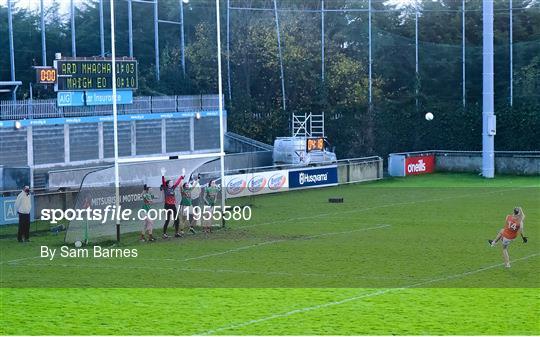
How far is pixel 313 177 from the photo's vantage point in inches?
1989

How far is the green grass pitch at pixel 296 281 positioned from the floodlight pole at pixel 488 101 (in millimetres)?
15678

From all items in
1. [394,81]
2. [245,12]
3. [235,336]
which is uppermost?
[245,12]

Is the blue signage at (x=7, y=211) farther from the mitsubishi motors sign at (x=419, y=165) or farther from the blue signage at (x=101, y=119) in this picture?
the mitsubishi motors sign at (x=419, y=165)

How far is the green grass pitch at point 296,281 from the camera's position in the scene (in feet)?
65.1

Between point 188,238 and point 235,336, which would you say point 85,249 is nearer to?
point 188,238

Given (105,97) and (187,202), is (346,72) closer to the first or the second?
(105,97)

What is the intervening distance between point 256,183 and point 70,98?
10.6 m

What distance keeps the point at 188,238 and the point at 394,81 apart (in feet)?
118

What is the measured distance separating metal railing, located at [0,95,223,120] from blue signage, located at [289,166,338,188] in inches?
443

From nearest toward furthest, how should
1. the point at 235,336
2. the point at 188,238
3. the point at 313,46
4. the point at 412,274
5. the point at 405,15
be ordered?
the point at 235,336, the point at 412,274, the point at 188,238, the point at 313,46, the point at 405,15

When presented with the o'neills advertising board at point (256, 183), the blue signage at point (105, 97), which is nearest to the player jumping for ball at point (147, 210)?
the o'neills advertising board at point (256, 183)

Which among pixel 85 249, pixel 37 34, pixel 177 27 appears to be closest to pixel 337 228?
pixel 85 249

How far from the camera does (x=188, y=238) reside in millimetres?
33438

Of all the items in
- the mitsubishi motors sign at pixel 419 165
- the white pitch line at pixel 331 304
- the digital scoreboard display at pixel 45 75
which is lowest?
the white pitch line at pixel 331 304
